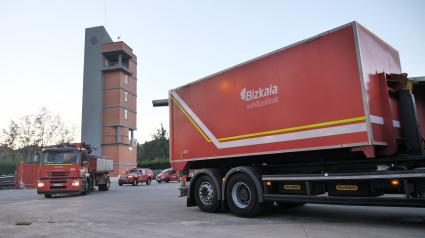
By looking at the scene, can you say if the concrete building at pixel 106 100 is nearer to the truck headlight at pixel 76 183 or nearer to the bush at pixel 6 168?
the bush at pixel 6 168

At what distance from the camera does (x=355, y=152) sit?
259 inches

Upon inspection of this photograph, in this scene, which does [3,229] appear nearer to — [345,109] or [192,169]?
[192,169]

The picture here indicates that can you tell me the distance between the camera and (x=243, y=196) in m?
8.09

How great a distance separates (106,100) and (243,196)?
4435cm

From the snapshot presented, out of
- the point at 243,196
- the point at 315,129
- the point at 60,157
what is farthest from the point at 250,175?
the point at 60,157

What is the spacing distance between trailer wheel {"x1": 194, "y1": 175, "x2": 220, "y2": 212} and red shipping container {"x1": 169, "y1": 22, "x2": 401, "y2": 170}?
706 millimetres

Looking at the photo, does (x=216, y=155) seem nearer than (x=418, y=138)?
No

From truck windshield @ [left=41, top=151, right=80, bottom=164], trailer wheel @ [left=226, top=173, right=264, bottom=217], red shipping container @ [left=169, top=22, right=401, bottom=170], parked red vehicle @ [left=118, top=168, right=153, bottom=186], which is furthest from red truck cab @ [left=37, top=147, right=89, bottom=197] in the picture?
parked red vehicle @ [left=118, top=168, right=153, bottom=186]

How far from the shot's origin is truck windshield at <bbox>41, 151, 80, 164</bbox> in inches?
652

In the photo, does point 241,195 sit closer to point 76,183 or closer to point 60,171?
point 76,183

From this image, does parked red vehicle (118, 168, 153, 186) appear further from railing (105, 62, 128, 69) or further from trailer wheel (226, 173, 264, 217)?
railing (105, 62, 128, 69)

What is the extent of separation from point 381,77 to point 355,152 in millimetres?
1640

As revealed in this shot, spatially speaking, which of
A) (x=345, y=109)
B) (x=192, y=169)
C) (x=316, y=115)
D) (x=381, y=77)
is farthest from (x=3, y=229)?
(x=381, y=77)

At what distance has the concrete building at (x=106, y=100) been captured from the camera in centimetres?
4784
